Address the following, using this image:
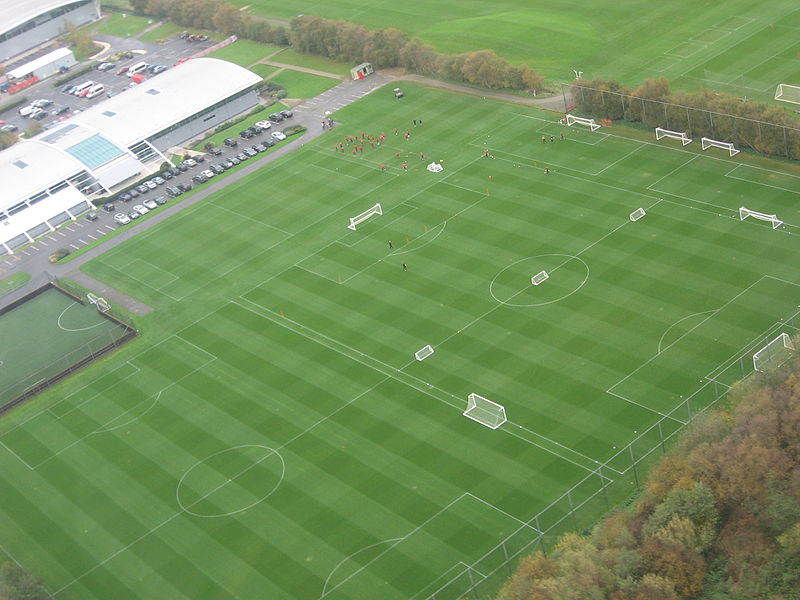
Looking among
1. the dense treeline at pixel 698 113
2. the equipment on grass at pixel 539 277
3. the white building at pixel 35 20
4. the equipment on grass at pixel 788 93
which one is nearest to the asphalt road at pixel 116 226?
the dense treeline at pixel 698 113

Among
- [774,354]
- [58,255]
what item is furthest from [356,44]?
[774,354]

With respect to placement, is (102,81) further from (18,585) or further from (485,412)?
(18,585)

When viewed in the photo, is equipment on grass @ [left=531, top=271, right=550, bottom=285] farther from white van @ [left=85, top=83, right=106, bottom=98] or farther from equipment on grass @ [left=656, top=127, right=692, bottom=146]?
white van @ [left=85, top=83, right=106, bottom=98]

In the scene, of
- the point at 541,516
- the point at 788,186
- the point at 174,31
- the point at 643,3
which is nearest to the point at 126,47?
the point at 174,31

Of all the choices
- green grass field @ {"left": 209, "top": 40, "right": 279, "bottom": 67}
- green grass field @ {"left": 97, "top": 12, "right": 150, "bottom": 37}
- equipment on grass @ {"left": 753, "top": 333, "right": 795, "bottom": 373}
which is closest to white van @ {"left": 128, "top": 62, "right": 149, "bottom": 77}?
green grass field @ {"left": 209, "top": 40, "right": 279, "bottom": 67}

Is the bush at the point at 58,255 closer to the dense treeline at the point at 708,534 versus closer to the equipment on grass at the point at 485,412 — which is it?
the equipment on grass at the point at 485,412

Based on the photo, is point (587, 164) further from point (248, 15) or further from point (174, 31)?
point (174, 31)
